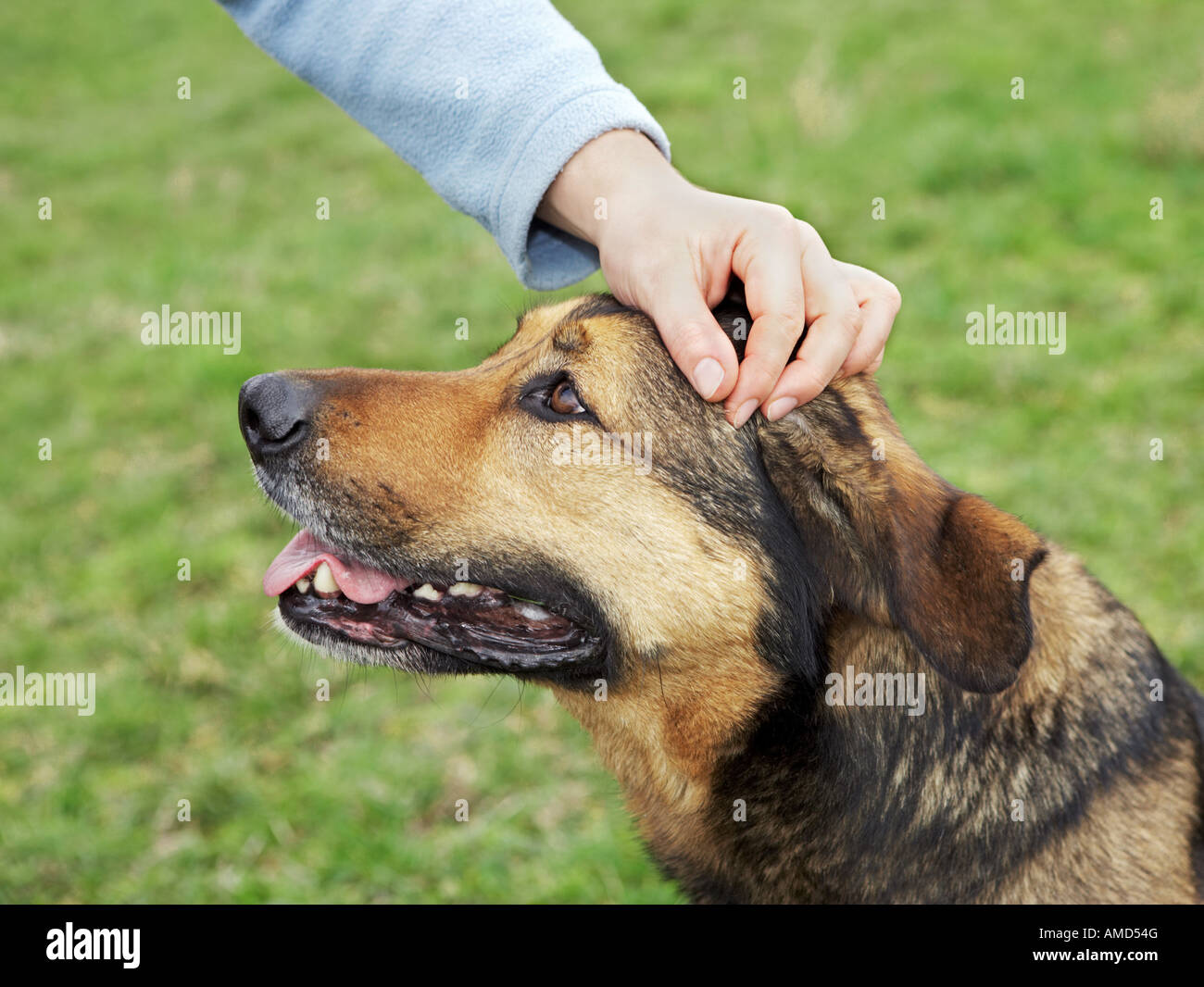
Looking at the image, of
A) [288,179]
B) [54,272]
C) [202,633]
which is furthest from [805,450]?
[288,179]

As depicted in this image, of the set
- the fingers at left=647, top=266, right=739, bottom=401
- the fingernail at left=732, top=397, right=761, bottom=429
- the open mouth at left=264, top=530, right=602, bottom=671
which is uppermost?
the fingers at left=647, top=266, right=739, bottom=401

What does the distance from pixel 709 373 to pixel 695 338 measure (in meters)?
0.10

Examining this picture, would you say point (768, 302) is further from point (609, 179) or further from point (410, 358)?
point (410, 358)

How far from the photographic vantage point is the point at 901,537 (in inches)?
107

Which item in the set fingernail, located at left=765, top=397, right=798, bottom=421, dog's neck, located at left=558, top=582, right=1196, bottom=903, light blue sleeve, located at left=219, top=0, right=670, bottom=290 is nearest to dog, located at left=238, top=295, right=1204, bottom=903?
dog's neck, located at left=558, top=582, right=1196, bottom=903

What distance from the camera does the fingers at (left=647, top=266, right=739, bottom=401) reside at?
2.84m

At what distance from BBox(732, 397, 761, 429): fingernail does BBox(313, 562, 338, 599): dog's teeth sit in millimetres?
1252

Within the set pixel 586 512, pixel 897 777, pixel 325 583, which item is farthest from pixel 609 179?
pixel 897 777

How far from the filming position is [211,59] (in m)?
14.9

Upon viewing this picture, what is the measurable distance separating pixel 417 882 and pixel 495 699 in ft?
3.46

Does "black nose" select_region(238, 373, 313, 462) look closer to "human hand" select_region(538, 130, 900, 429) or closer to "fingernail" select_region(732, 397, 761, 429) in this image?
"human hand" select_region(538, 130, 900, 429)

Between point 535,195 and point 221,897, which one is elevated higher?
point 535,195

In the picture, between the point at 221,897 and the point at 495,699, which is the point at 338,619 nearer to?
the point at 221,897

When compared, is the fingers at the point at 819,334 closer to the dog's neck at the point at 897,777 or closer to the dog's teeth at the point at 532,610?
the dog's neck at the point at 897,777
